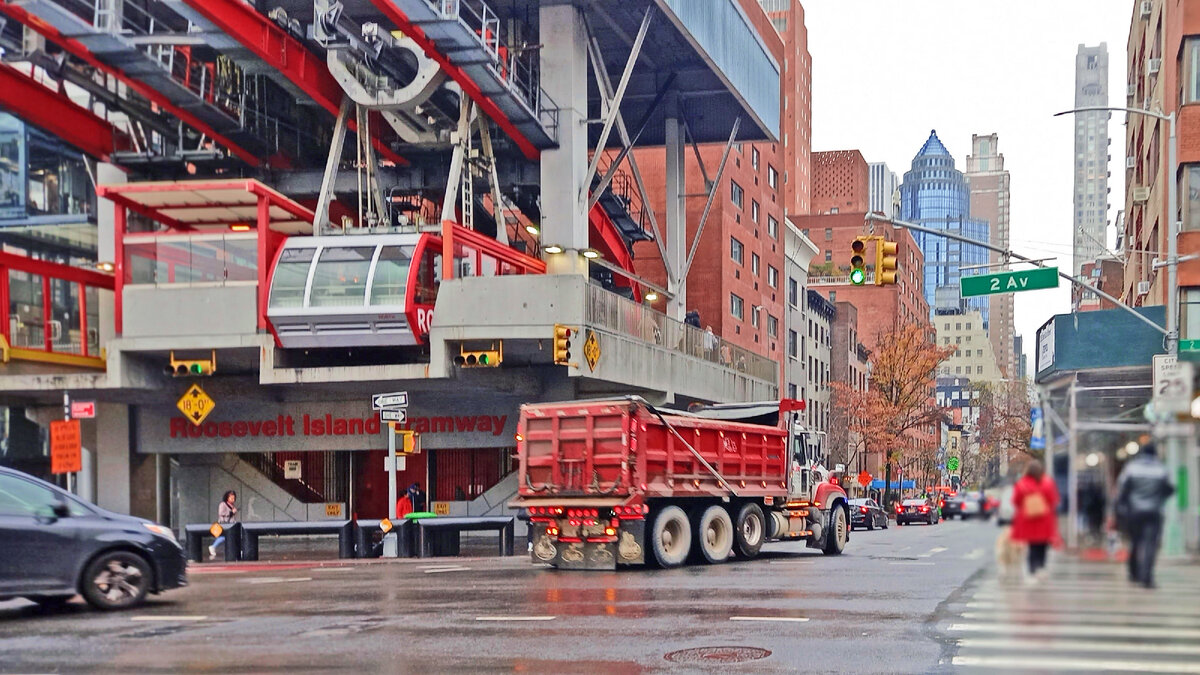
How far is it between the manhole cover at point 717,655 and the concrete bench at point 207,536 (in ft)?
65.7

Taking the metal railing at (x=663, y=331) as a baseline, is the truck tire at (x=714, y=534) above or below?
below

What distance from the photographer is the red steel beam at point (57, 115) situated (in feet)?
115

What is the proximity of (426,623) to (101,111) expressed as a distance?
31.9m

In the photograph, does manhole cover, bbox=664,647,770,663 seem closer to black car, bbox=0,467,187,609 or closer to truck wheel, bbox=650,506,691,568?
black car, bbox=0,467,187,609

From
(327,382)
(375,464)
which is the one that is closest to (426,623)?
(327,382)

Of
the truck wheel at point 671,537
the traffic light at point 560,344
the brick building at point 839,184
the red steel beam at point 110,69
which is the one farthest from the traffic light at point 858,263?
the brick building at point 839,184

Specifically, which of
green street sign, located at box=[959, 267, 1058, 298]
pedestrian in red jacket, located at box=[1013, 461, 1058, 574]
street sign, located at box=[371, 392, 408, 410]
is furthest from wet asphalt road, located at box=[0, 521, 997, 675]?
street sign, located at box=[371, 392, 408, 410]

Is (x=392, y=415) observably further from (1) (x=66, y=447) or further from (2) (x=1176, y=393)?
(2) (x=1176, y=393)

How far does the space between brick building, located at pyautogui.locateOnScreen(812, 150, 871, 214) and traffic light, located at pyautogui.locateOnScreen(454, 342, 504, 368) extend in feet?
421

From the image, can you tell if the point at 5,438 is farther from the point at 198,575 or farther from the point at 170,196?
the point at 198,575

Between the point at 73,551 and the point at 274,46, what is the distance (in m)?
21.6

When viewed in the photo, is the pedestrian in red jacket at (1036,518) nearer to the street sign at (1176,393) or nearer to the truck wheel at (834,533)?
the street sign at (1176,393)

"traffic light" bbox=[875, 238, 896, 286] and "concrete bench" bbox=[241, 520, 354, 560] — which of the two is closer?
"traffic light" bbox=[875, 238, 896, 286]

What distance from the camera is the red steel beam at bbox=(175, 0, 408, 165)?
102 feet
